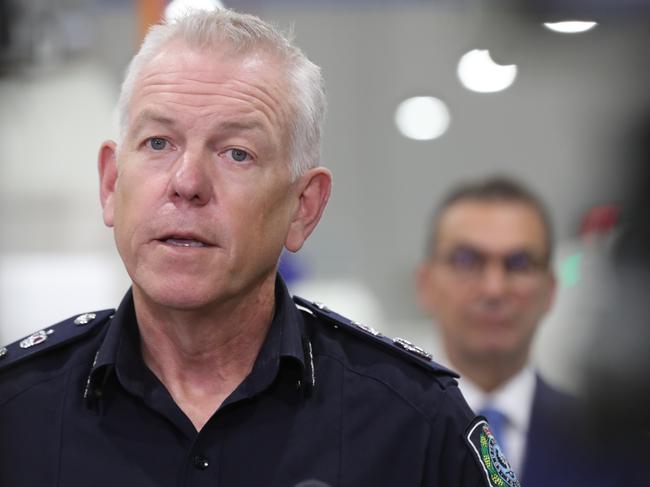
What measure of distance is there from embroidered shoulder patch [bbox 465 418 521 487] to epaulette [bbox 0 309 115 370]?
72cm

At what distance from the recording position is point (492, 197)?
3693 millimetres

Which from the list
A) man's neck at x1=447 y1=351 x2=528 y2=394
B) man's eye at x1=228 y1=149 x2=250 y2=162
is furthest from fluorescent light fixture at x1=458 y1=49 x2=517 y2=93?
man's eye at x1=228 y1=149 x2=250 y2=162

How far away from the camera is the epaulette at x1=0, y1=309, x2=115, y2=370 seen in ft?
6.75

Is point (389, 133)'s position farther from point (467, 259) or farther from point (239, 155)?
point (239, 155)

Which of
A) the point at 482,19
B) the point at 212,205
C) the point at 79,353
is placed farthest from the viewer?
the point at 482,19

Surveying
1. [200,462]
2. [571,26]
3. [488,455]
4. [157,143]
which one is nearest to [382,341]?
[488,455]

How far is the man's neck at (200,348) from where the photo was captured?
2.01 m

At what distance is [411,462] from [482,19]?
1.99 metres

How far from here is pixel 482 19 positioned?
364 centimetres

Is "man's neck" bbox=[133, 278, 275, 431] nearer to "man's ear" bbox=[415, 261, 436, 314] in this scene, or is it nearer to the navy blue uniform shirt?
the navy blue uniform shirt

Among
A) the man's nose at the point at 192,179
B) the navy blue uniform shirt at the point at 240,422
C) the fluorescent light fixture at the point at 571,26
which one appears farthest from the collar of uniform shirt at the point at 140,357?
the fluorescent light fixture at the point at 571,26

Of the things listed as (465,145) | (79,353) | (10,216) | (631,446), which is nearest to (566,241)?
(465,145)

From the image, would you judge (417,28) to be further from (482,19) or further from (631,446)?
(631,446)

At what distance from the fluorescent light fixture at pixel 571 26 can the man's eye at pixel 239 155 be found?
1919 mm
